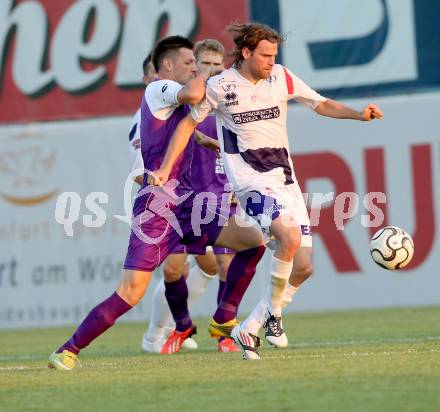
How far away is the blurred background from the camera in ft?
41.9

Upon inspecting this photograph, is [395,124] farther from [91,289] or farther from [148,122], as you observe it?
[148,122]

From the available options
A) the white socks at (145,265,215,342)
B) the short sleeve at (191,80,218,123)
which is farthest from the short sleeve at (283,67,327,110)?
the white socks at (145,265,215,342)

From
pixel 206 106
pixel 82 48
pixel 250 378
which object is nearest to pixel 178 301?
pixel 206 106

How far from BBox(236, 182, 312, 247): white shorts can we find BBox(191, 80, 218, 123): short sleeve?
557mm

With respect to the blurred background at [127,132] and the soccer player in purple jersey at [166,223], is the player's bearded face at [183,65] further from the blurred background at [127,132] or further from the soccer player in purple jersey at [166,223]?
the blurred background at [127,132]

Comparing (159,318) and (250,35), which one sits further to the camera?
(159,318)

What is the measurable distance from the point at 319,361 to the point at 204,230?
4.57 ft

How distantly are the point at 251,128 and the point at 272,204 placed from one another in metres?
0.55

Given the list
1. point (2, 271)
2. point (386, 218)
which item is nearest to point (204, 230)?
point (386, 218)

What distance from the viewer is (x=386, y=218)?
12.8 metres

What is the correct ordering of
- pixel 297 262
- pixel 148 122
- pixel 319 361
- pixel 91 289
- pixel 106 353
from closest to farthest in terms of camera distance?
pixel 319 361, pixel 148 122, pixel 297 262, pixel 106 353, pixel 91 289

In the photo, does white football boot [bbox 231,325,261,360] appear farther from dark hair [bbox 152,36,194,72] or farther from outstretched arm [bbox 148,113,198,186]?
dark hair [bbox 152,36,194,72]

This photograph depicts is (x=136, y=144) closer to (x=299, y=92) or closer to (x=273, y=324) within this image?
(x=299, y=92)

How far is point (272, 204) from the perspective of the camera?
7160 mm
